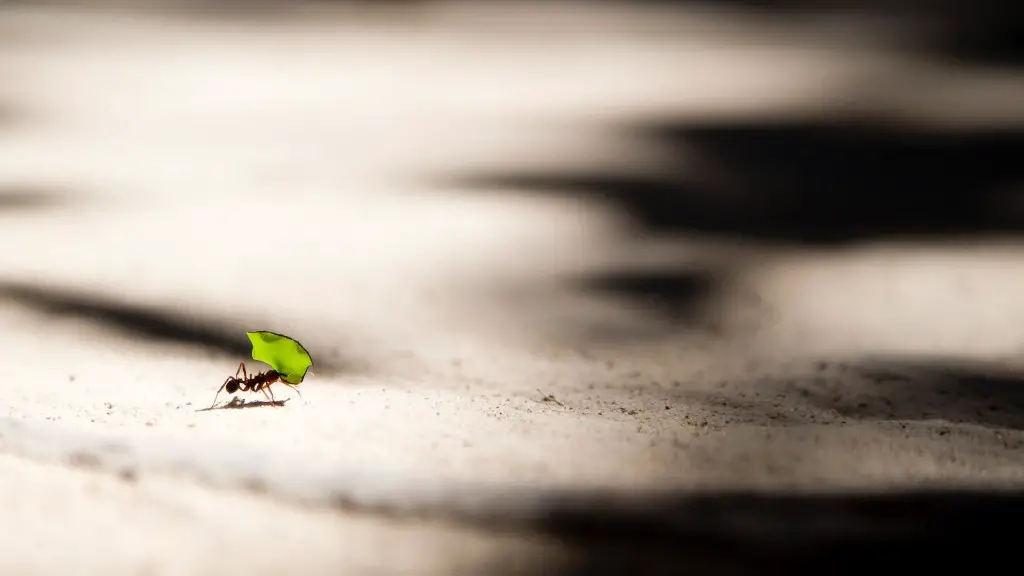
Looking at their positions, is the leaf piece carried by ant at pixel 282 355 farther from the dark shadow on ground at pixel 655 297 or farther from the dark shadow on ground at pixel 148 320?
the dark shadow on ground at pixel 655 297

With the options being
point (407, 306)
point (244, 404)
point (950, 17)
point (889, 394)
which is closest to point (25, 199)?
point (407, 306)

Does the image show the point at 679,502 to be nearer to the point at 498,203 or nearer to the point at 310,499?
the point at 310,499

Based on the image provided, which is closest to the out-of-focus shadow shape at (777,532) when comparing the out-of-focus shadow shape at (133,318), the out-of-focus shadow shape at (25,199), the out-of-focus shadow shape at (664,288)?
the out-of-focus shadow shape at (133,318)

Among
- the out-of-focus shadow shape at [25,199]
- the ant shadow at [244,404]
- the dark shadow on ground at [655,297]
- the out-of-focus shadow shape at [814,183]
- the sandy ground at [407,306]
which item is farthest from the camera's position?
the out-of-focus shadow shape at [814,183]

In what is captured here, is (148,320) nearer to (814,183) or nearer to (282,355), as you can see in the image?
(282,355)

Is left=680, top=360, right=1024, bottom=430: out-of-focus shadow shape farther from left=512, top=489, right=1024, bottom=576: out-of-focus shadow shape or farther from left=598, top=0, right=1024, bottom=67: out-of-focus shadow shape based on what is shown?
left=598, top=0, right=1024, bottom=67: out-of-focus shadow shape

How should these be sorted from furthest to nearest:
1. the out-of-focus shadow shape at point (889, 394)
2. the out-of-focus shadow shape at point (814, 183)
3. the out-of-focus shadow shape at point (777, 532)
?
the out-of-focus shadow shape at point (814, 183) → the out-of-focus shadow shape at point (889, 394) → the out-of-focus shadow shape at point (777, 532)

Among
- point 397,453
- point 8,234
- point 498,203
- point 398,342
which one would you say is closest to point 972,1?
point 498,203
